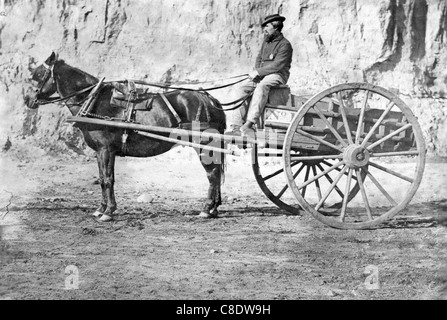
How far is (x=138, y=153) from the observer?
9.41 metres

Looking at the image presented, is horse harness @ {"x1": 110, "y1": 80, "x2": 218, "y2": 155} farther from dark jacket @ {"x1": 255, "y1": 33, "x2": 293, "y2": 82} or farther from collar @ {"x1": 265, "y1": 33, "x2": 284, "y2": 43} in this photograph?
collar @ {"x1": 265, "y1": 33, "x2": 284, "y2": 43}

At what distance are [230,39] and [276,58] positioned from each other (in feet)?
20.5

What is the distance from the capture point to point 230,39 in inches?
589

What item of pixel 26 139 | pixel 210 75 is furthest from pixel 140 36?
pixel 26 139

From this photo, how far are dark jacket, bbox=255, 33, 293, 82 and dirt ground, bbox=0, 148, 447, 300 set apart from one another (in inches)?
78.3

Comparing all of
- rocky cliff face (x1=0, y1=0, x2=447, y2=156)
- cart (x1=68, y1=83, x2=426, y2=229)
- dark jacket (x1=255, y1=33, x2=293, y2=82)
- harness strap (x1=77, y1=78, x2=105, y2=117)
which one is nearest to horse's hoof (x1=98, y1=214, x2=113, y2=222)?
cart (x1=68, y1=83, x2=426, y2=229)

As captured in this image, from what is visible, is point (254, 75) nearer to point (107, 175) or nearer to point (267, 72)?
point (267, 72)

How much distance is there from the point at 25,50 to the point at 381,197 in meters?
8.06

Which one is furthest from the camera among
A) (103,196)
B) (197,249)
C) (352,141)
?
(103,196)

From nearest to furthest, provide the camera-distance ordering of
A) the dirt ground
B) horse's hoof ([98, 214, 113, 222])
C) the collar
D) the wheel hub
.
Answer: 1. the dirt ground
2. the wheel hub
3. the collar
4. horse's hoof ([98, 214, 113, 222])

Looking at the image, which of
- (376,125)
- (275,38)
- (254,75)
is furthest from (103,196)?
(376,125)

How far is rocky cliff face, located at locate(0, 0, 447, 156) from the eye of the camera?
1480cm

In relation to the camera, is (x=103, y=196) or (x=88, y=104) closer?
(x=88, y=104)
